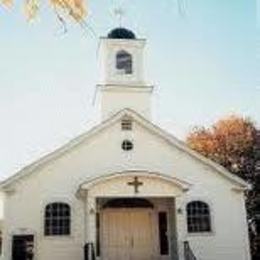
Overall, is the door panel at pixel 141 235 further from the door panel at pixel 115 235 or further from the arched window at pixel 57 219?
the arched window at pixel 57 219

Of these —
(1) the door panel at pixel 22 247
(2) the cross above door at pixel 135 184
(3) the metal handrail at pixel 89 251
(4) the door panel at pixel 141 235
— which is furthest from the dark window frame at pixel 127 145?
(1) the door panel at pixel 22 247

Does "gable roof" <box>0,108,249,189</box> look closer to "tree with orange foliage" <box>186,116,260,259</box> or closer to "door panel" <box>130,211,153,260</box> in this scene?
"door panel" <box>130,211,153,260</box>

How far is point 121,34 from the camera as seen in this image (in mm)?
22938

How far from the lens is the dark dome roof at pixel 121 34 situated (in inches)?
898

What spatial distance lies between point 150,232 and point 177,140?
11.8 feet

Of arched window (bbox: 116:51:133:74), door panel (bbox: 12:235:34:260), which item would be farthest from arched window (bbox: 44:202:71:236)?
arched window (bbox: 116:51:133:74)

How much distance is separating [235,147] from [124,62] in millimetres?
13361

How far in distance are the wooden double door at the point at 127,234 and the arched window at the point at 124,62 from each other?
6902mm

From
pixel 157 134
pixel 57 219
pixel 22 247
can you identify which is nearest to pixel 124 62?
pixel 157 134

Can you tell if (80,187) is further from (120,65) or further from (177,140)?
(120,65)

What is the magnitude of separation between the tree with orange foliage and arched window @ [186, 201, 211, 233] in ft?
42.7

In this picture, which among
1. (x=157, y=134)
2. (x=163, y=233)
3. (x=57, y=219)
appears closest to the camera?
(x=57, y=219)

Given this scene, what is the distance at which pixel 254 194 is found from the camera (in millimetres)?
30875

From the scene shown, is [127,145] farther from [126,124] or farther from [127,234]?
[127,234]
